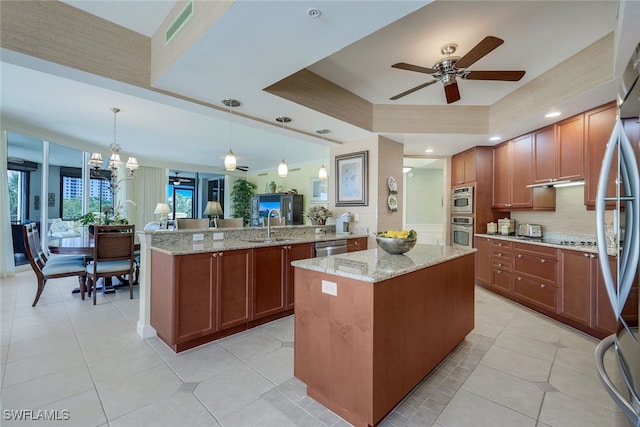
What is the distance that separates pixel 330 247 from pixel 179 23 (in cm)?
274

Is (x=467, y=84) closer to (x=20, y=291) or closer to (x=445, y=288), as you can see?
(x=445, y=288)

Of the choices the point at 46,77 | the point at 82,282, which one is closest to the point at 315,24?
the point at 46,77

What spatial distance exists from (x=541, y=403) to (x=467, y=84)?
315 centimetres

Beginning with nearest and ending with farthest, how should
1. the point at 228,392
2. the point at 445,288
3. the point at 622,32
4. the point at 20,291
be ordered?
the point at 622,32
the point at 228,392
the point at 445,288
the point at 20,291

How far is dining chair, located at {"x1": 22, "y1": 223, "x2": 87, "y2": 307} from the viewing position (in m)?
3.40

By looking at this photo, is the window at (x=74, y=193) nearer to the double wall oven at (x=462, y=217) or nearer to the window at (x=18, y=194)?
the window at (x=18, y=194)

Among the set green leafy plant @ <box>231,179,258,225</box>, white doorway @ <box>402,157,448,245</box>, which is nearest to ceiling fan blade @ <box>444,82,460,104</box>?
white doorway @ <box>402,157,448,245</box>

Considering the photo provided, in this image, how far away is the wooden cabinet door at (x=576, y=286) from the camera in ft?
9.39

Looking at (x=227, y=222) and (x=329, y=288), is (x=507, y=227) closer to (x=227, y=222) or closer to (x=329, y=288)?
(x=329, y=288)

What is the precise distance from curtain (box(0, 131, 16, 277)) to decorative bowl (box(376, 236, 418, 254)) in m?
6.32

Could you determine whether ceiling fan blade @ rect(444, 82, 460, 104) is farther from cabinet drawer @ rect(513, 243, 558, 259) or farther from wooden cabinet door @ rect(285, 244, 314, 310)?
wooden cabinet door @ rect(285, 244, 314, 310)

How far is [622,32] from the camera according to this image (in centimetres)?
158

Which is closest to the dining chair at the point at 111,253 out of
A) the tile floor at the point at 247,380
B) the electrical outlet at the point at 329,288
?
the tile floor at the point at 247,380

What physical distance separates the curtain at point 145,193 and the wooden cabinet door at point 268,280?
22.2ft
